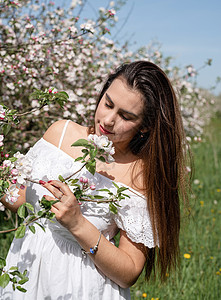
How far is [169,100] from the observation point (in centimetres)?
177

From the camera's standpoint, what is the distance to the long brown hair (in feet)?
5.37

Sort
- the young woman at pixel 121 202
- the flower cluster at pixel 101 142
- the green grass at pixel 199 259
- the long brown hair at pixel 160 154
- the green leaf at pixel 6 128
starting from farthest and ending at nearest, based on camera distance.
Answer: the green grass at pixel 199 259, the long brown hair at pixel 160 154, the young woman at pixel 121 202, the green leaf at pixel 6 128, the flower cluster at pixel 101 142

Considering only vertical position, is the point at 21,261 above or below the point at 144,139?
below

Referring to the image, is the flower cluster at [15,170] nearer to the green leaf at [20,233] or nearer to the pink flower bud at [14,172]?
the pink flower bud at [14,172]

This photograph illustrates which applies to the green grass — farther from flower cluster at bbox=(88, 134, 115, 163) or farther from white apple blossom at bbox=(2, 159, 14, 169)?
white apple blossom at bbox=(2, 159, 14, 169)

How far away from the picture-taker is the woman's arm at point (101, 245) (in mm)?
1272

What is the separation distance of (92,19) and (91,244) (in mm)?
2834

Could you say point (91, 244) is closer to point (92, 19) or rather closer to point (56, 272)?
point (56, 272)

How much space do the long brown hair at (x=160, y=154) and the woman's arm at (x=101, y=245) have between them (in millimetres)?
140

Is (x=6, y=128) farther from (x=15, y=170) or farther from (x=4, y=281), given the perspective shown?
(x=4, y=281)

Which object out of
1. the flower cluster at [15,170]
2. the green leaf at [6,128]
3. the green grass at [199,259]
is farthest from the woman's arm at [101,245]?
the green grass at [199,259]

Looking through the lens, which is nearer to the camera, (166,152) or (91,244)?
(91,244)

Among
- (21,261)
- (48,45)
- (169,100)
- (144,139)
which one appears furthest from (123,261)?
(48,45)

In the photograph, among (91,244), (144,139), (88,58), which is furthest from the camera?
(88,58)
